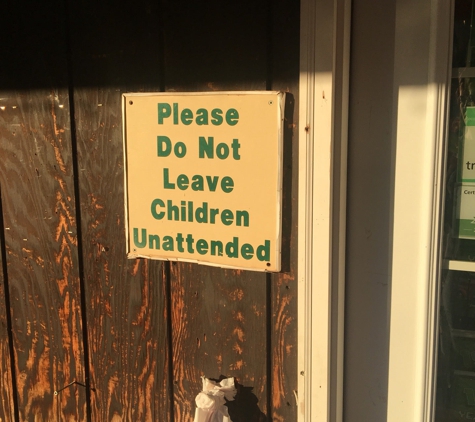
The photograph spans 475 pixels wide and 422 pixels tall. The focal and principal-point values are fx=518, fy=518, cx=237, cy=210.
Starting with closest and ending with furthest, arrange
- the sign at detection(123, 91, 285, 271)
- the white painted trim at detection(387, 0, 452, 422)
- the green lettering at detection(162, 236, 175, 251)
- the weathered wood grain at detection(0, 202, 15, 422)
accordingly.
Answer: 1. the white painted trim at detection(387, 0, 452, 422)
2. the sign at detection(123, 91, 285, 271)
3. the green lettering at detection(162, 236, 175, 251)
4. the weathered wood grain at detection(0, 202, 15, 422)

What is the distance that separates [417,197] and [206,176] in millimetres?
449

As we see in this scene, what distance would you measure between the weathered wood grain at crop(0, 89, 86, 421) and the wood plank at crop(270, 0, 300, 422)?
52 cm

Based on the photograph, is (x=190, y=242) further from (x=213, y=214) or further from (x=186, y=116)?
(x=186, y=116)

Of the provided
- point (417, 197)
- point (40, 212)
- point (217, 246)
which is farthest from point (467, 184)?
point (40, 212)

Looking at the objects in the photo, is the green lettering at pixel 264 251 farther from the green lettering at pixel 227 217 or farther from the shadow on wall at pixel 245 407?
the shadow on wall at pixel 245 407

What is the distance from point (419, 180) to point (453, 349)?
1.21 ft

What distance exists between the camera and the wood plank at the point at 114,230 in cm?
119

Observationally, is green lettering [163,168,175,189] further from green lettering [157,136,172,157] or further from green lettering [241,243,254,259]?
green lettering [241,243,254,259]

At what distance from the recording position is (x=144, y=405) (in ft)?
4.36

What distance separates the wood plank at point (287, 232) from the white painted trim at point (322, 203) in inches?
1.2

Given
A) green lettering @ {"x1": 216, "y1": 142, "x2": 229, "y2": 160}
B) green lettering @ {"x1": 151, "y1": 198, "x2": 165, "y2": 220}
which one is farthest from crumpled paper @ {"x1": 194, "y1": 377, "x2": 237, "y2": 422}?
green lettering @ {"x1": 216, "y1": 142, "x2": 229, "y2": 160}

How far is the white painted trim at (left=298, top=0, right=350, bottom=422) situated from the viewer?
1032 mm

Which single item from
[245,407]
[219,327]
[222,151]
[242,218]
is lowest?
[245,407]

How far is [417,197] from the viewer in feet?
3.41
